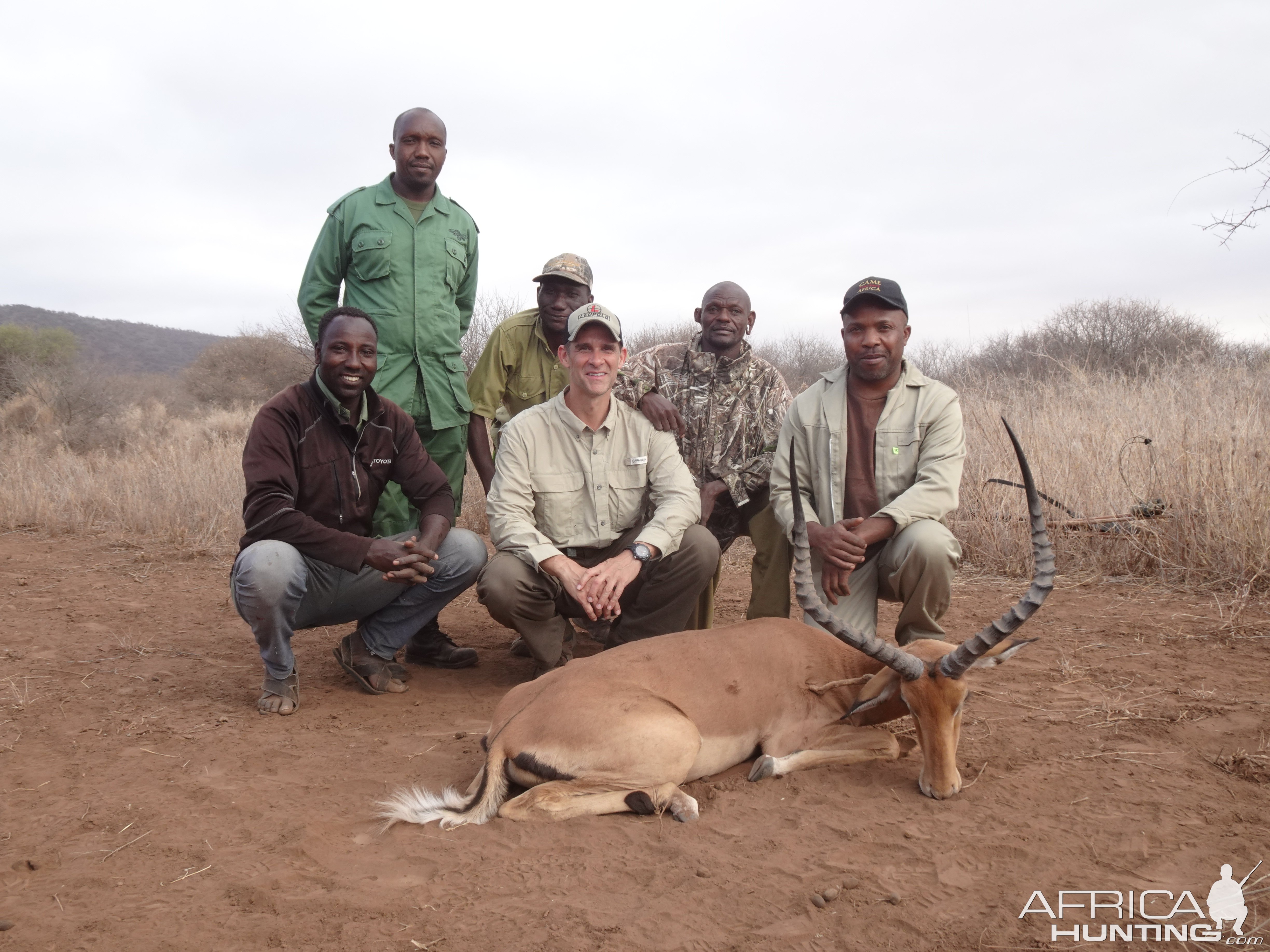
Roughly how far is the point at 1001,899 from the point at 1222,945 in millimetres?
571

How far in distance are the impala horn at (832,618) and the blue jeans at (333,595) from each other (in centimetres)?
210

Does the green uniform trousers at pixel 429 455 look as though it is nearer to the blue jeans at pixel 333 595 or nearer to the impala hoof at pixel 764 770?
the blue jeans at pixel 333 595

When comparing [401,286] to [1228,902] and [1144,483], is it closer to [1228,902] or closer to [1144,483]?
[1228,902]

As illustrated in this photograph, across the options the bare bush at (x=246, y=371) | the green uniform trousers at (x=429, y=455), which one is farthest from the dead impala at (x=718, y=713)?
the bare bush at (x=246, y=371)

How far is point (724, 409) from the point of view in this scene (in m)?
6.00

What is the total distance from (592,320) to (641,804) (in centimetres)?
248

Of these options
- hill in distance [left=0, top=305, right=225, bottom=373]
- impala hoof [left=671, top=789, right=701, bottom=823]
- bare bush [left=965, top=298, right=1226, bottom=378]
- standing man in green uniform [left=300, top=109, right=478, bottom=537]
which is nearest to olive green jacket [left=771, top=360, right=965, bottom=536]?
impala hoof [left=671, top=789, right=701, bottom=823]

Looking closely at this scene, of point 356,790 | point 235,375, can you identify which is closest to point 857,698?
point 356,790

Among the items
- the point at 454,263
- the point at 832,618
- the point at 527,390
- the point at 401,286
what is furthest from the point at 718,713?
the point at 454,263

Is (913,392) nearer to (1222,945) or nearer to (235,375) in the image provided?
(1222,945)

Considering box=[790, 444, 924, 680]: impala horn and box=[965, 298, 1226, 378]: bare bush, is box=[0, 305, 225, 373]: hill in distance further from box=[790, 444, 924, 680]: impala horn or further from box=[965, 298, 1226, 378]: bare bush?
box=[790, 444, 924, 680]: impala horn

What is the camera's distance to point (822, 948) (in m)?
2.64

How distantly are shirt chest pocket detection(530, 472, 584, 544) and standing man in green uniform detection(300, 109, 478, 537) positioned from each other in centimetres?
107

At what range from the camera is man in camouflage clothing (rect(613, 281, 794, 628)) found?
591 centimetres
